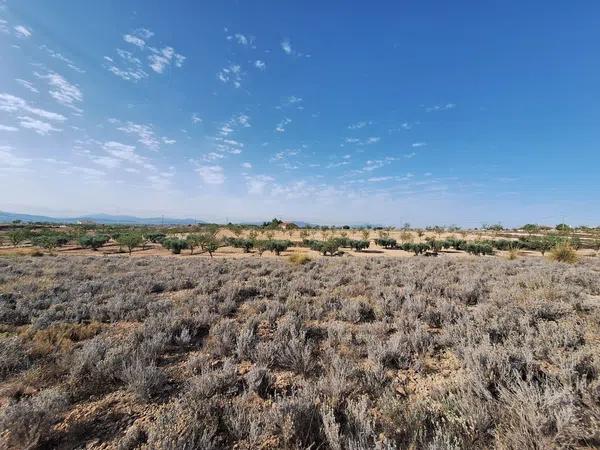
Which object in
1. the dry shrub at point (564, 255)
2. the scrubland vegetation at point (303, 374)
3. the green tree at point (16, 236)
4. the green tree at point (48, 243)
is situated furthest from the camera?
the green tree at point (16, 236)

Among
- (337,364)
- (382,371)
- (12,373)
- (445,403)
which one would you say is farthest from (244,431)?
(12,373)

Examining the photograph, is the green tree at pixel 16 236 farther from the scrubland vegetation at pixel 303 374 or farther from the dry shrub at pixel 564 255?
the dry shrub at pixel 564 255

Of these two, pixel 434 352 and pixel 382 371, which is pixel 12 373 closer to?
pixel 382 371

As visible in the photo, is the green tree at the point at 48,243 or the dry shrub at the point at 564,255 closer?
the dry shrub at the point at 564,255

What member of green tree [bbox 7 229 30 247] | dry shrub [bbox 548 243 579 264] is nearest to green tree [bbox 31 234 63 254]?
green tree [bbox 7 229 30 247]

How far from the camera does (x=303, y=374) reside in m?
3.97

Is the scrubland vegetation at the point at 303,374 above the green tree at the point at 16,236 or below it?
above

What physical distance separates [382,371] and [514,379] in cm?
164

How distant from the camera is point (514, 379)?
3420mm

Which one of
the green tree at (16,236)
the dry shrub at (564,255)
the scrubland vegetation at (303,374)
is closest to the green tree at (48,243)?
the green tree at (16,236)

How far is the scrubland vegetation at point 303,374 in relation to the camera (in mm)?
2650

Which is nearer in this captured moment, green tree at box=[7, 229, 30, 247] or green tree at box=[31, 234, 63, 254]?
green tree at box=[31, 234, 63, 254]

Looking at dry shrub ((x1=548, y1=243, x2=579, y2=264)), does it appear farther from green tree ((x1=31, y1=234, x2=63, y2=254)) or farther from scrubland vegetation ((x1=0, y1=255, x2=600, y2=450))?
green tree ((x1=31, y1=234, x2=63, y2=254))

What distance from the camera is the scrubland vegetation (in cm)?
265
